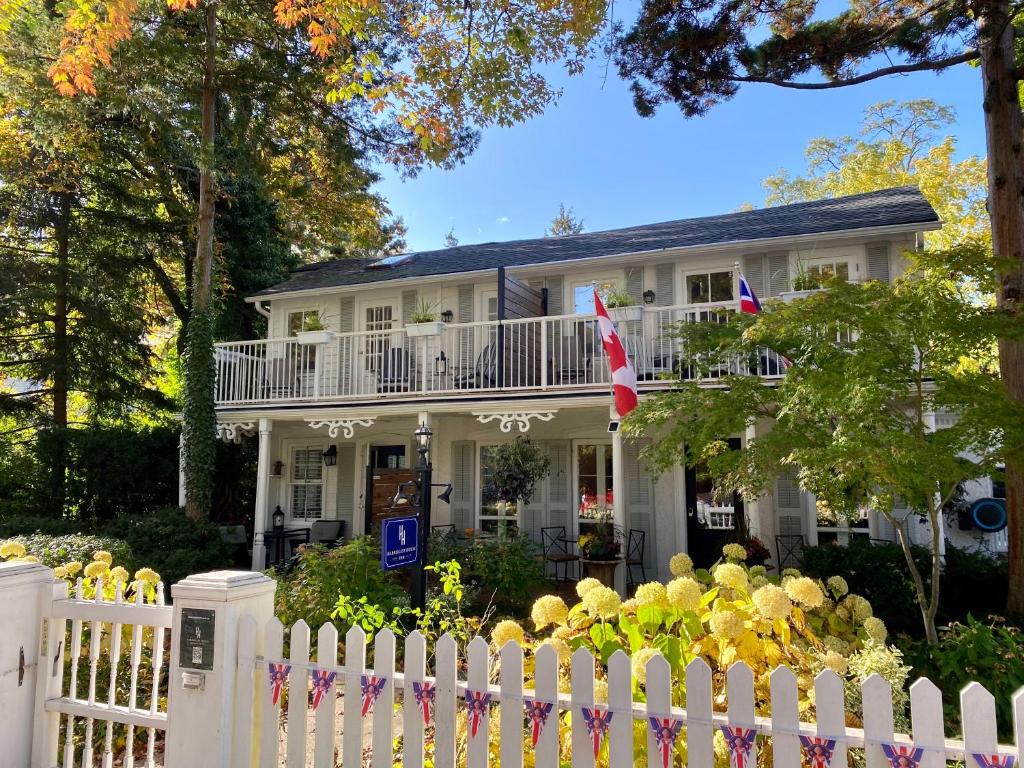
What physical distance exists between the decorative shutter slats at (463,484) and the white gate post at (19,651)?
29.6ft

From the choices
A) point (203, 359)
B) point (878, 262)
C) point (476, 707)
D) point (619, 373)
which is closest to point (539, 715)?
point (476, 707)

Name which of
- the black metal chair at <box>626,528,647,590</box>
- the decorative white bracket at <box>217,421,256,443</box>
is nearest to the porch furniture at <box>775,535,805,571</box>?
the black metal chair at <box>626,528,647,590</box>

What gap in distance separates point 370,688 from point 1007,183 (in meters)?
7.91

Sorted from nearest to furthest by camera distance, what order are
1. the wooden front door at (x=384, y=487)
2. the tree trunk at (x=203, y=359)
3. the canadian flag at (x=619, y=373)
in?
1. the canadian flag at (x=619, y=373)
2. the wooden front door at (x=384, y=487)
3. the tree trunk at (x=203, y=359)

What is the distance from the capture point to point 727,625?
2.79 metres

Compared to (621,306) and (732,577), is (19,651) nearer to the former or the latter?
(732,577)

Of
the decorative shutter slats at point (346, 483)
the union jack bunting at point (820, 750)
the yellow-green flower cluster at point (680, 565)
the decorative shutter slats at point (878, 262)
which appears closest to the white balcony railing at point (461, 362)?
the decorative shutter slats at point (346, 483)

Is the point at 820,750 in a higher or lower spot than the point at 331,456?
lower

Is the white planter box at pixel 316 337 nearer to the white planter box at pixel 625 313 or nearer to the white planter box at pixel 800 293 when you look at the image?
the white planter box at pixel 625 313

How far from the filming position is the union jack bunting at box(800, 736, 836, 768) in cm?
203

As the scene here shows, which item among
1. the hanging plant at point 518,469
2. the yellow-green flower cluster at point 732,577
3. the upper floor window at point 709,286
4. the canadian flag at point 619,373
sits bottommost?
the yellow-green flower cluster at point 732,577

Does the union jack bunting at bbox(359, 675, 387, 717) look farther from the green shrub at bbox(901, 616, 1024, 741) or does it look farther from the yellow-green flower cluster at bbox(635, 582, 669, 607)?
the green shrub at bbox(901, 616, 1024, 741)

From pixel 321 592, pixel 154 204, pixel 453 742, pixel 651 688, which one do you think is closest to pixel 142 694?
pixel 321 592

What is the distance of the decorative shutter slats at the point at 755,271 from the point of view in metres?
10.8
